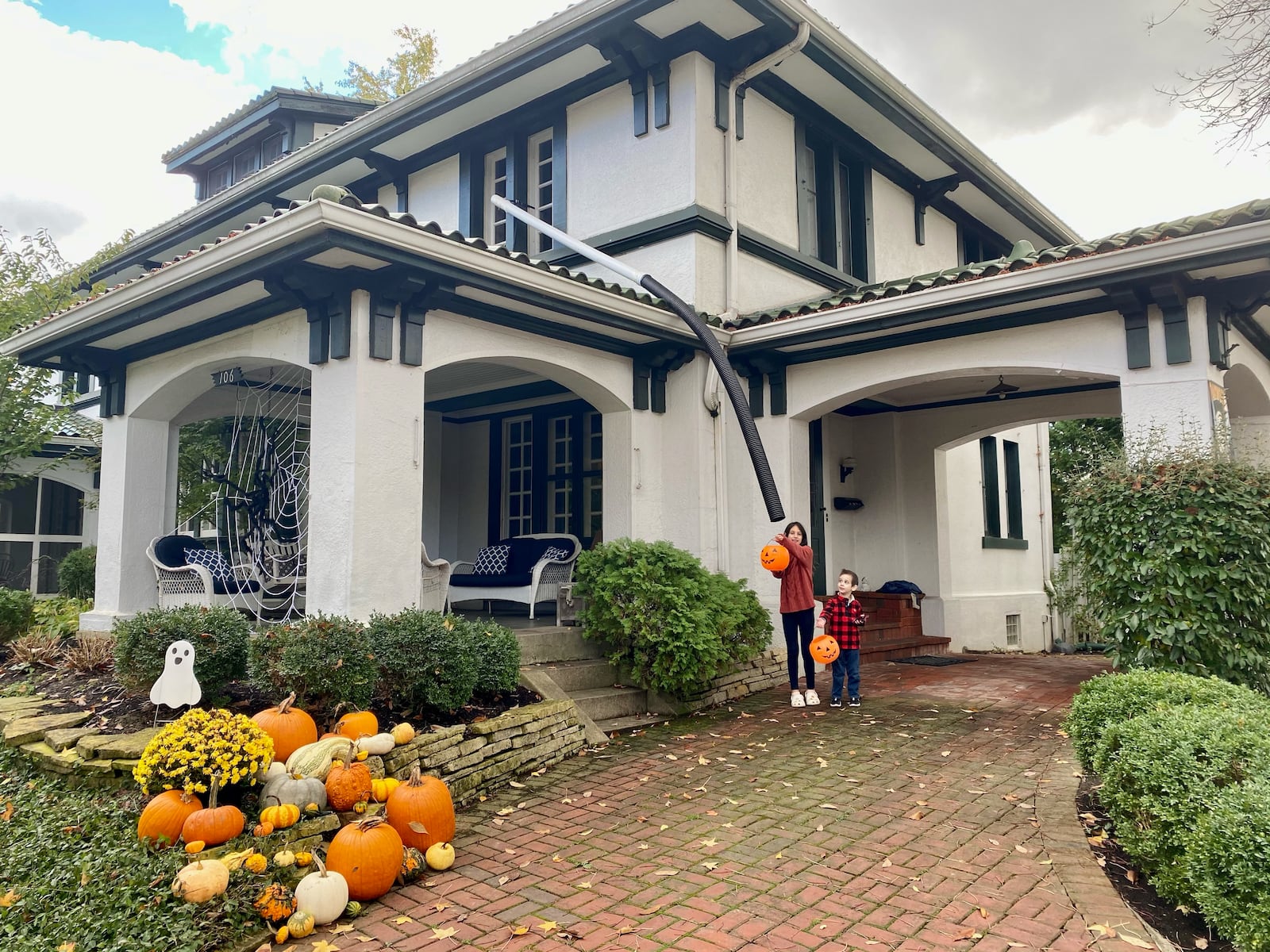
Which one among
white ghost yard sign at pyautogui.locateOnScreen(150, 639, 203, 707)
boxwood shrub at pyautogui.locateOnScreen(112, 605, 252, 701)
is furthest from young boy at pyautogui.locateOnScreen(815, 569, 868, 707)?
white ghost yard sign at pyautogui.locateOnScreen(150, 639, 203, 707)

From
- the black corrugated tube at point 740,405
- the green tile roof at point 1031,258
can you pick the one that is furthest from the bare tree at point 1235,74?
the black corrugated tube at point 740,405

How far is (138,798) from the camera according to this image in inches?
181

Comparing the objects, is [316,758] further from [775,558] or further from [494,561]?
[494,561]

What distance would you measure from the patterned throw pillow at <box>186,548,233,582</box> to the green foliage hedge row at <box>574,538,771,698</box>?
3658mm

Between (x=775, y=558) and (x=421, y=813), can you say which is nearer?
(x=421, y=813)

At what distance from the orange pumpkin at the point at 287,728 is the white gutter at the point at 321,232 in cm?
314

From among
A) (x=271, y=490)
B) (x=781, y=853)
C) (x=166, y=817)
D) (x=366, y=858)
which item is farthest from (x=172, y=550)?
(x=781, y=853)

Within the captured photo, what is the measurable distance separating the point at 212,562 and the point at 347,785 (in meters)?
5.36

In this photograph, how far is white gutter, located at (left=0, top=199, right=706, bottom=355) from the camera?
610 cm

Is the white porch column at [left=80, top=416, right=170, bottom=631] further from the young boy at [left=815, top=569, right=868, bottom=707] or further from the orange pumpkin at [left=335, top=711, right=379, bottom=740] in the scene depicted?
the young boy at [left=815, top=569, right=868, bottom=707]

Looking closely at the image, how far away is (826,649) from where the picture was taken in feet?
25.1

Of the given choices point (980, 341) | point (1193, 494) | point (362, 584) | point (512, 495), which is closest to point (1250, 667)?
point (1193, 494)

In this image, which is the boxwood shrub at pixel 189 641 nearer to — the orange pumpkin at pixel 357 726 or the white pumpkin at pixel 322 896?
the orange pumpkin at pixel 357 726

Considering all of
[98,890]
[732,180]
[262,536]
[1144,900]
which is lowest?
[1144,900]
